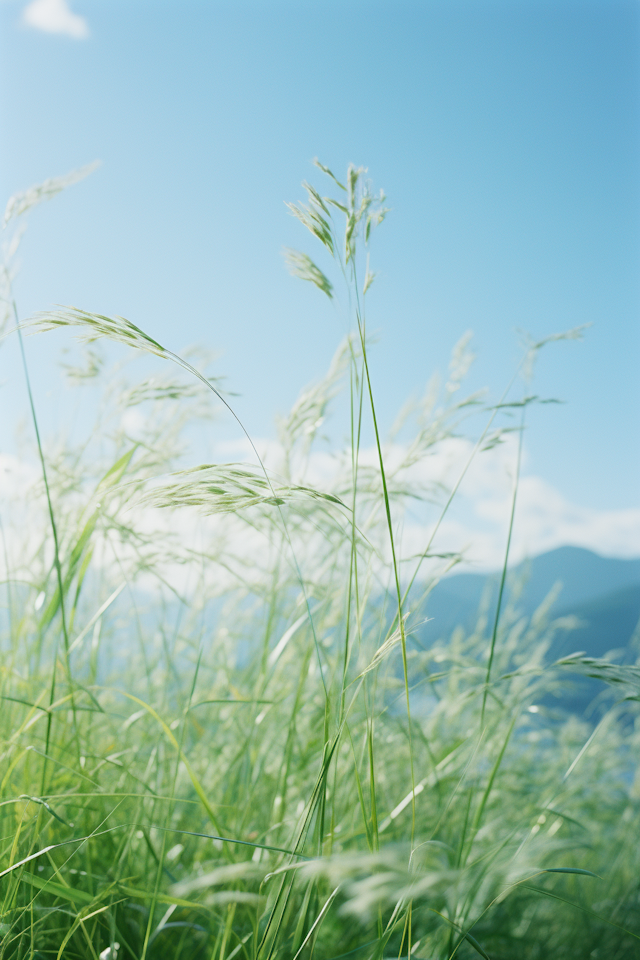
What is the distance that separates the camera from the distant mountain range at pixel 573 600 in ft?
8.09

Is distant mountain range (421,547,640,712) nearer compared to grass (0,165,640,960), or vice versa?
grass (0,165,640,960)

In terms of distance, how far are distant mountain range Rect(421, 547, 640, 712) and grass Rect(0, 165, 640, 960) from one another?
0.60 ft

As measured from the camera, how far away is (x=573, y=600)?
9.06 m

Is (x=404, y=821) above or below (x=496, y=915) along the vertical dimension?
above

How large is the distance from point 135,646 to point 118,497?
1.05m

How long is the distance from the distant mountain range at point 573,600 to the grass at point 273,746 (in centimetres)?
A: 18

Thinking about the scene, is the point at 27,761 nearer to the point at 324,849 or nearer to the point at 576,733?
the point at 324,849

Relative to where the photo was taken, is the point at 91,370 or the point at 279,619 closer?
the point at 91,370

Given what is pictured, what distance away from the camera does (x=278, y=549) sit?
1343 mm

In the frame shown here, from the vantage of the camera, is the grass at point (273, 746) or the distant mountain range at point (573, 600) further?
the distant mountain range at point (573, 600)

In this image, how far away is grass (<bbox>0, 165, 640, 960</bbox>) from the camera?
2.09 ft

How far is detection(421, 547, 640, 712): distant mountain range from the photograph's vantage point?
2.46 m

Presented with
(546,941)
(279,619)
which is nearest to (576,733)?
(546,941)

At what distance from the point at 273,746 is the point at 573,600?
28.9 ft
